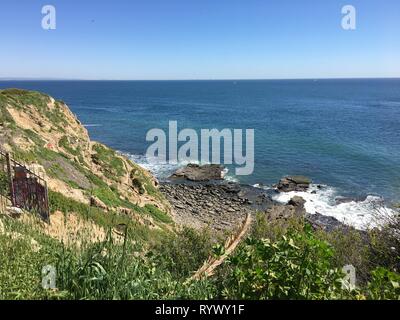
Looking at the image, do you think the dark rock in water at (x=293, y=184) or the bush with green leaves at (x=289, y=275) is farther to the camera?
the dark rock in water at (x=293, y=184)

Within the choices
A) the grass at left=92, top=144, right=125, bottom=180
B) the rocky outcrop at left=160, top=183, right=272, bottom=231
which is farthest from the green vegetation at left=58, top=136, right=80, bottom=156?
the rocky outcrop at left=160, top=183, right=272, bottom=231

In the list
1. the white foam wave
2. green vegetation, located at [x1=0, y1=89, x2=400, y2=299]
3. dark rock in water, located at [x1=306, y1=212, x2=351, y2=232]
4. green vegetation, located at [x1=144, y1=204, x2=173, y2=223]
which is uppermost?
green vegetation, located at [x1=0, y1=89, x2=400, y2=299]

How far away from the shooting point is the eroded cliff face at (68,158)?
2214 centimetres

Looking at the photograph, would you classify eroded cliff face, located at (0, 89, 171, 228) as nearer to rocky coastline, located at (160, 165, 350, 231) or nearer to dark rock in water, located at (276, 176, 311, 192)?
rocky coastline, located at (160, 165, 350, 231)

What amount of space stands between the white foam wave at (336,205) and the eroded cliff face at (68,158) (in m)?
16.0

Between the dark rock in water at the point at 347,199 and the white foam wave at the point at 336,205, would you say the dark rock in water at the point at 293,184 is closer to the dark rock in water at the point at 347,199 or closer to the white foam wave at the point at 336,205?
the white foam wave at the point at 336,205

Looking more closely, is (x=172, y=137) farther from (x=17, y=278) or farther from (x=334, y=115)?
(x=17, y=278)

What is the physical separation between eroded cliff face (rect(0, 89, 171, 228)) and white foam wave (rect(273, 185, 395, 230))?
16.0 metres

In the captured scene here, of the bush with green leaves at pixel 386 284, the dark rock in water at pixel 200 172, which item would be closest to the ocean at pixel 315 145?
the dark rock in water at pixel 200 172

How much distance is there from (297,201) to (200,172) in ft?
46.3

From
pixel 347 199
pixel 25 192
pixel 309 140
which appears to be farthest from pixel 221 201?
pixel 309 140

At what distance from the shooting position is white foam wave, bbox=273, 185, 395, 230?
35403mm

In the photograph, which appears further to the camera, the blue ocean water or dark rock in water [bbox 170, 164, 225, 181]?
dark rock in water [bbox 170, 164, 225, 181]
